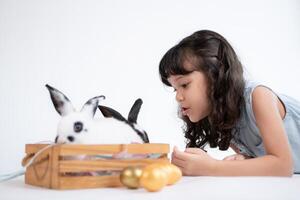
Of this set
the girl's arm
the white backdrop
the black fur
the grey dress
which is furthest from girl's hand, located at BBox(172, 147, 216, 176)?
the white backdrop

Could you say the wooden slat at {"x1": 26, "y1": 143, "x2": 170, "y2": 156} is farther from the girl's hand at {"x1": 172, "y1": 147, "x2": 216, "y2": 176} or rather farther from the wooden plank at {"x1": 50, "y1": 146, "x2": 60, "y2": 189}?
the girl's hand at {"x1": 172, "y1": 147, "x2": 216, "y2": 176}

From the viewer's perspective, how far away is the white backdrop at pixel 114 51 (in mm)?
1763

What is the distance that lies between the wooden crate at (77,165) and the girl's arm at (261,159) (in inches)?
7.7

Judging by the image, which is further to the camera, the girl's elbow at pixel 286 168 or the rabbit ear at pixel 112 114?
the girl's elbow at pixel 286 168

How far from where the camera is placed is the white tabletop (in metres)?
0.52

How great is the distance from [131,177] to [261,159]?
0.44 metres

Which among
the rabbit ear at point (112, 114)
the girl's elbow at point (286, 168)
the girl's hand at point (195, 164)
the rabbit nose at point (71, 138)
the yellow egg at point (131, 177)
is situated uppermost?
the rabbit ear at point (112, 114)

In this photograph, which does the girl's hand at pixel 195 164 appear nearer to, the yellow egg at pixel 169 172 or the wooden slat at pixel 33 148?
the yellow egg at pixel 169 172

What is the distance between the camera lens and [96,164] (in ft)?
2.03

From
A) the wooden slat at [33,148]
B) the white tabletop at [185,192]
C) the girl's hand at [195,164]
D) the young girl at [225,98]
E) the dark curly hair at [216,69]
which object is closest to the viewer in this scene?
the white tabletop at [185,192]

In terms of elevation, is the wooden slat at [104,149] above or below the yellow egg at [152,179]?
above

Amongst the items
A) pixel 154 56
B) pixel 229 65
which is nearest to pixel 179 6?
pixel 154 56

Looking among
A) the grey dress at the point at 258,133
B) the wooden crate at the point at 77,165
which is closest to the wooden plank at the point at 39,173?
the wooden crate at the point at 77,165

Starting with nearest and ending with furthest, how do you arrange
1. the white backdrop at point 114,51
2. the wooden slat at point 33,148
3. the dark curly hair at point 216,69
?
1. the wooden slat at point 33,148
2. the dark curly hair at point 216,69
3. the white backdrop at point 114,51
